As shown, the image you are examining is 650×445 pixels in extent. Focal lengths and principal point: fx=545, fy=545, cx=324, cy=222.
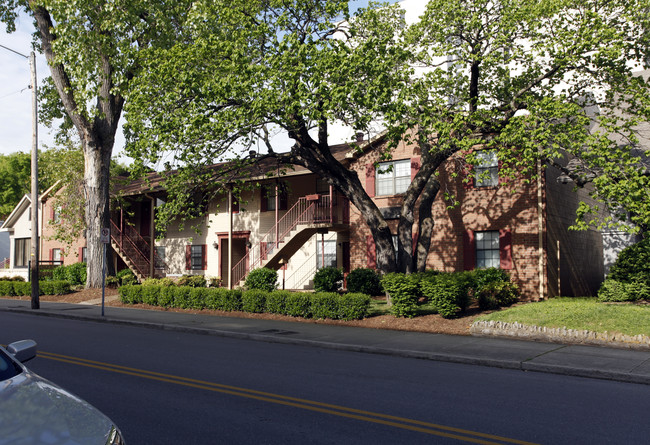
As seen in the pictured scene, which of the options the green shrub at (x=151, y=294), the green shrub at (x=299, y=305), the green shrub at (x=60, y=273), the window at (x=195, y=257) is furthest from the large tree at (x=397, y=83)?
the green shrub at (x=60, y=273)

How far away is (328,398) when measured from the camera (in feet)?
24.4

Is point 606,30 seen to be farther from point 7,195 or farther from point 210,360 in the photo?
point 7,195

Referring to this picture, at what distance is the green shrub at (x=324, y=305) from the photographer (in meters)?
16.6

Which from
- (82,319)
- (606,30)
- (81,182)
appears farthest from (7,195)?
(606,30)

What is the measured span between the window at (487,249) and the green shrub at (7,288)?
2403 centimetres

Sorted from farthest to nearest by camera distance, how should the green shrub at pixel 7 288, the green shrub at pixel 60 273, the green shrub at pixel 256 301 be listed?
the green shrub at pixel 60 273 < the green shrub at pixel 7 288 < the green shrub at pixel 256 301

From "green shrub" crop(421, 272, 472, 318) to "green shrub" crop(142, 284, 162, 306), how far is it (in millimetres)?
11342

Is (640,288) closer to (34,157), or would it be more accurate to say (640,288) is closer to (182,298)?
(182,298)

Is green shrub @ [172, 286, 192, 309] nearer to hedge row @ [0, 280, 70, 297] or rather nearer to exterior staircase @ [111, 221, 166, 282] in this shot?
exterior staircase @ [111, 221, 166, 282]

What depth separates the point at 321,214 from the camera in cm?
2441

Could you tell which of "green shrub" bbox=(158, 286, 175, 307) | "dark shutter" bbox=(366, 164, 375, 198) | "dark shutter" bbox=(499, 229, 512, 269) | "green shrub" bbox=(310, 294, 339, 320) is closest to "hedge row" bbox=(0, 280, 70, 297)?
"green shrub" bbox=(158, 286, 175, 307)

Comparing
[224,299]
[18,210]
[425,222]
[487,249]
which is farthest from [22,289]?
[487,249]

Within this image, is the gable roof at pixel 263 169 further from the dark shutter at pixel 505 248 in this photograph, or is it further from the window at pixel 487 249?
the dark shutter at pixel 505 248

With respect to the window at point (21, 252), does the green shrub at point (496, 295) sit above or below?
below
